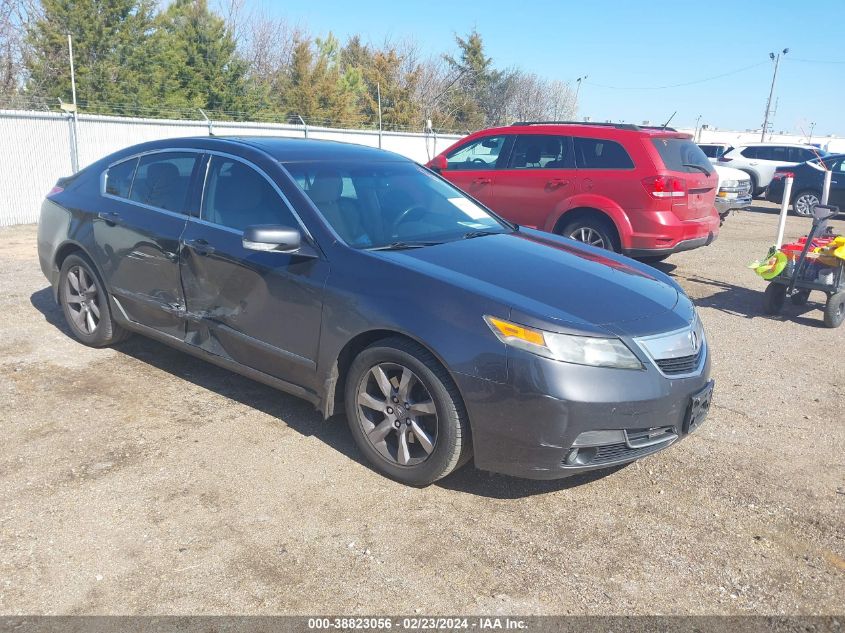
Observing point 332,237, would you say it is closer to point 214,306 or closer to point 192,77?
point 214,306

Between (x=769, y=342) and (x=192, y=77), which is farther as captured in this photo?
(x=192, y=77)

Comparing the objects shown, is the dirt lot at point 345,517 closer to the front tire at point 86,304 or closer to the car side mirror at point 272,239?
the front tire at point 86,304

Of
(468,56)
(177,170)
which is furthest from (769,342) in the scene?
(468,56)

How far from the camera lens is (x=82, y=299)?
5.40 m

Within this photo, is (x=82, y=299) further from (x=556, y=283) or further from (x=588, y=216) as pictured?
(x=588, y=216)

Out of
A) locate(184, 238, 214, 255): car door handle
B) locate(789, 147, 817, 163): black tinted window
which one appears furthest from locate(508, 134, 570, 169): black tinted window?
locate(789, 147, 817, 163): black tinted window

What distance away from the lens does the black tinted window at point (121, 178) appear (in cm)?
507

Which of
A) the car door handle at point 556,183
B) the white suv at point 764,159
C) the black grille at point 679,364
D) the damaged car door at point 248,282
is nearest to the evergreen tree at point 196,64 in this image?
the white suv at point 764,159

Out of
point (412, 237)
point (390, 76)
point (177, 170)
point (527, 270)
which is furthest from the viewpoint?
point (390, 76)

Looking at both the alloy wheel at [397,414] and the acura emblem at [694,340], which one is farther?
the acura emblem at [694,340]

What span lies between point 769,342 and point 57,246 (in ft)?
20.0

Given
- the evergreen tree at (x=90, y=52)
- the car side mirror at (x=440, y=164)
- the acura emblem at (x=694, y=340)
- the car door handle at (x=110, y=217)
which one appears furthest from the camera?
the evergreen tree at (x=90, y=52)

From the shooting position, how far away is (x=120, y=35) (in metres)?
26.2

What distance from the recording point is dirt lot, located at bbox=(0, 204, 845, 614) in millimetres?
2859
